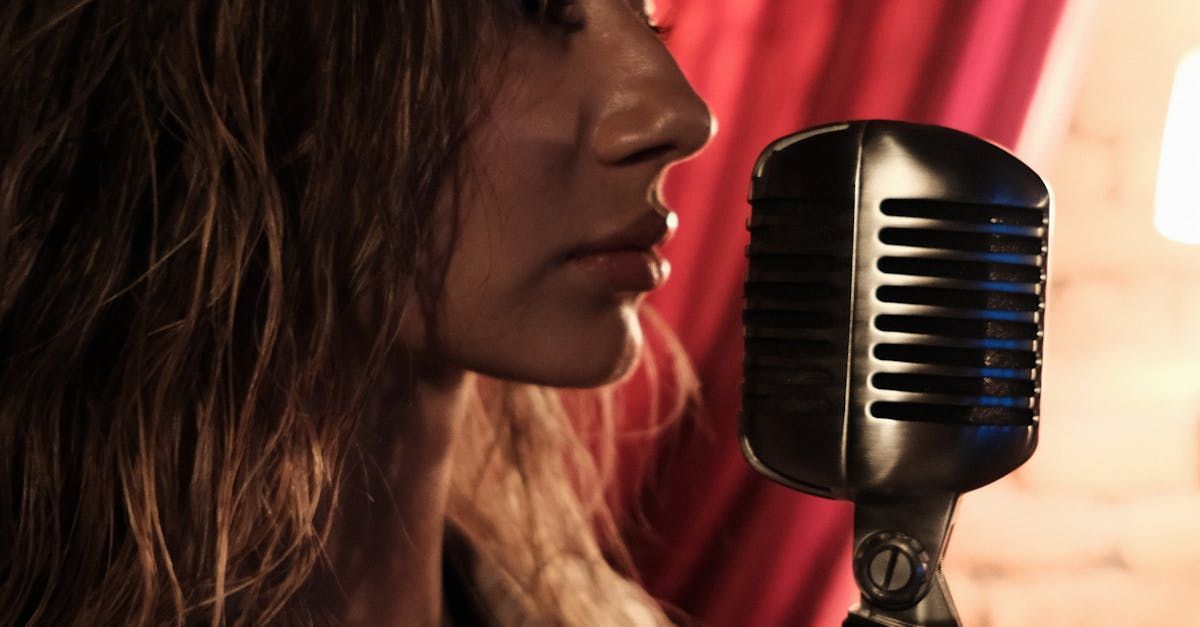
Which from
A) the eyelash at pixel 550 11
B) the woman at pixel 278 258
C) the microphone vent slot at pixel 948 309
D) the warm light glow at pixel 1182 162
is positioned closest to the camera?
the microphone vent slot at pixel 948 309

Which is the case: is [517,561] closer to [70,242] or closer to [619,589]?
[619,589]

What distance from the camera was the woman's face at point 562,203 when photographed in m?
0.83

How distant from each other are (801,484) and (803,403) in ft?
0.15

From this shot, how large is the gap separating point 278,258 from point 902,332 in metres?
0.40

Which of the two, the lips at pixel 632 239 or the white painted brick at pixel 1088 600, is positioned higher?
the lips at pixel 632 239

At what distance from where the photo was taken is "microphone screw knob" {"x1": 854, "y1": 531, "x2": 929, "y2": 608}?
0.60 m

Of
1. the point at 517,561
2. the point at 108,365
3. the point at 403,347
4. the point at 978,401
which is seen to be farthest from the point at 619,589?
the point at 978,401

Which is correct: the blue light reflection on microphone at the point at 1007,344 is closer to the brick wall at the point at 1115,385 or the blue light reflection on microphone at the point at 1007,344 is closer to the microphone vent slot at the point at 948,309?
the microphone vent slot at the point at 948,309

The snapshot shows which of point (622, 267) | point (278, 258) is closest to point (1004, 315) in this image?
point (622, 267)

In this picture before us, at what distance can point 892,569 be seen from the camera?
1.99ft

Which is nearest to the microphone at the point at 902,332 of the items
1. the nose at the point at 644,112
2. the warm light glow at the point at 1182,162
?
the nose at the point at 644,112

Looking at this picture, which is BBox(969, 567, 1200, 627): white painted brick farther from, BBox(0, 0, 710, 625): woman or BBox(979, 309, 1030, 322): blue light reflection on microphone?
BBox(979, 309, 1030, 322): blue light reflection on microphone

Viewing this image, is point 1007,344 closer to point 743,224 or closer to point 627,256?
point 627,256

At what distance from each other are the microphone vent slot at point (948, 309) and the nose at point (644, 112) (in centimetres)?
29
